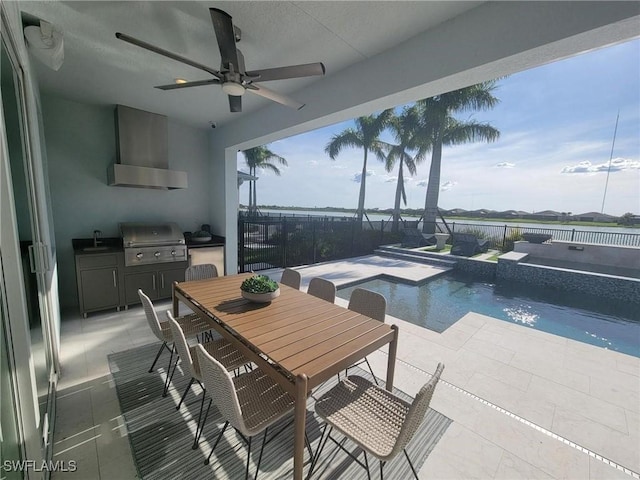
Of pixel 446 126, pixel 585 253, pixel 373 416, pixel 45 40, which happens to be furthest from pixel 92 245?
pixel 585 253

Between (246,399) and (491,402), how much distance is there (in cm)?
198

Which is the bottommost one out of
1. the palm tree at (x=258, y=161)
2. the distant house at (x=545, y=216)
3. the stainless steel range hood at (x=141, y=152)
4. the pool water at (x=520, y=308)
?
the pool water at (x=520, y=308)

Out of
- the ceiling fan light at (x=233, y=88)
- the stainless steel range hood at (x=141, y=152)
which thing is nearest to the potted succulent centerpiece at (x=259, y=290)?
the ceiling fan light at (x=233, y=88)

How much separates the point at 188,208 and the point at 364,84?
402 centimetres

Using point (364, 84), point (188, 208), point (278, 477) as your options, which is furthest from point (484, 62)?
point (188, 208)

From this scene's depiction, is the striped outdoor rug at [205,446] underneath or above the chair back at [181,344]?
underneath

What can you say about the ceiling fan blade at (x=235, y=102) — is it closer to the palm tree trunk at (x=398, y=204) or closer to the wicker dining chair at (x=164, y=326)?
the wicker dining chair at (x=164, y=326)

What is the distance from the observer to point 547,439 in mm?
1771

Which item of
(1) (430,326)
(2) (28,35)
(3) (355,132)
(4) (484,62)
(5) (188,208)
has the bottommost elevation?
(1) (430,326)

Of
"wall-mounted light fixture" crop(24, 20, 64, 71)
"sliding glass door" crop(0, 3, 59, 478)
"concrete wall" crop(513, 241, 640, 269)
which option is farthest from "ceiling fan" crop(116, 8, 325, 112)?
"concrete wall" crop(513, 241, 640, 269)

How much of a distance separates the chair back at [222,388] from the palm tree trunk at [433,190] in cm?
1066

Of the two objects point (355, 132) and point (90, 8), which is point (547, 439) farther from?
point (355, 132)

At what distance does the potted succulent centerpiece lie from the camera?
2117 millimetres

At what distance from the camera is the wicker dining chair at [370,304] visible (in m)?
2.20
